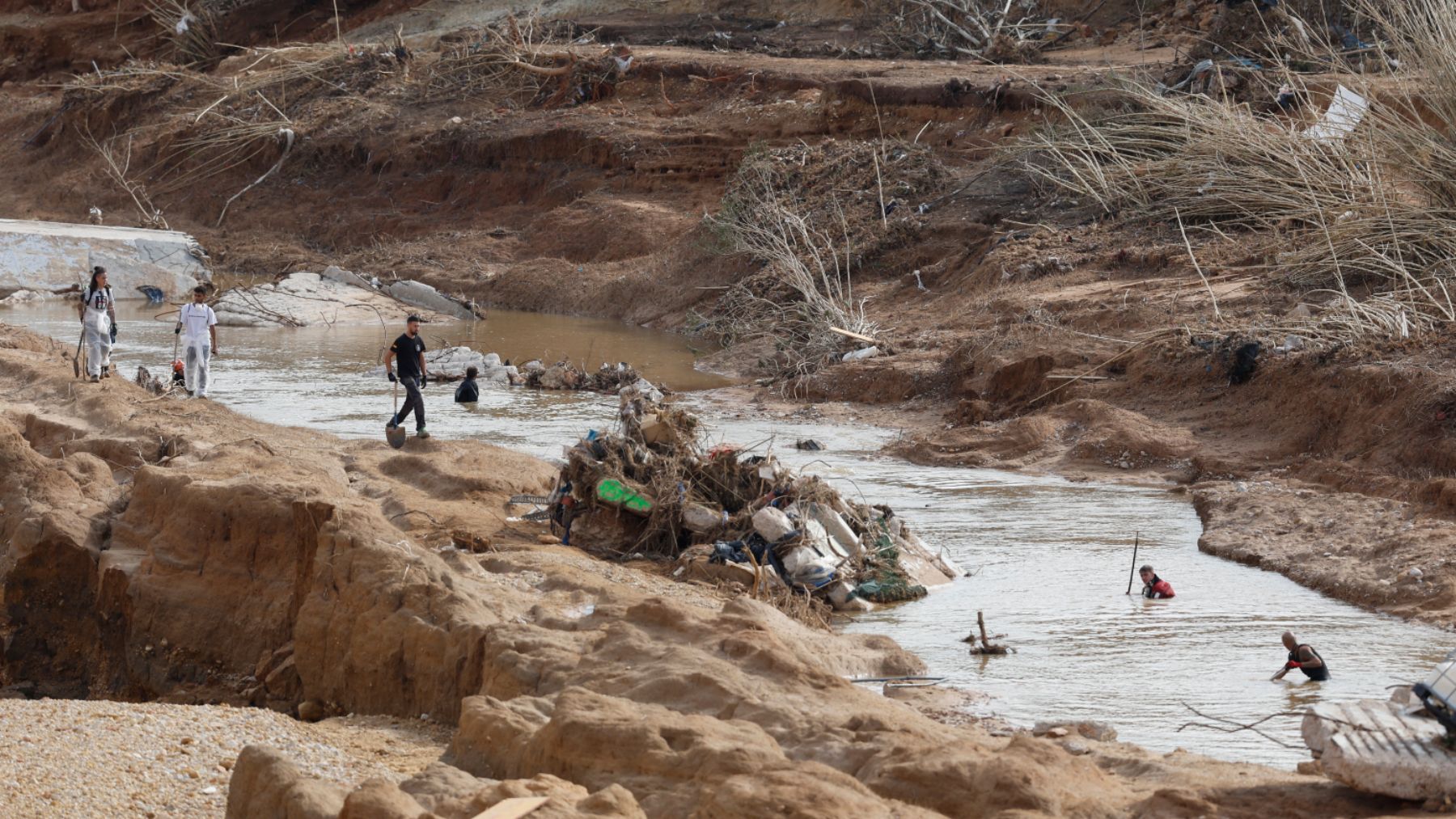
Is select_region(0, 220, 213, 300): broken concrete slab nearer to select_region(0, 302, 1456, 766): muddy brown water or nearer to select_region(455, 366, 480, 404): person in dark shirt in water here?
select_region(0, 302, 1456, 766): muddy brown water

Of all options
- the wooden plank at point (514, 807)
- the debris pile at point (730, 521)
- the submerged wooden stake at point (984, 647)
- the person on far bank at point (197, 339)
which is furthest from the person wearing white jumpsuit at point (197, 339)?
the wooden plank at point (514, 807)

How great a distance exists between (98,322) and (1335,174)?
11.2 metres

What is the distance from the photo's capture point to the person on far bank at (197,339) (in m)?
13.2

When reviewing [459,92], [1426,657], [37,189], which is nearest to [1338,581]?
[1426,657]

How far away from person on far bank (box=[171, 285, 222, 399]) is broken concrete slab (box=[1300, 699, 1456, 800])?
35.1 feet

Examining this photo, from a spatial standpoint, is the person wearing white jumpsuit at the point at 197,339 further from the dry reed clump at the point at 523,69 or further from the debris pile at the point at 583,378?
the dry reed clump at the point at 523,69

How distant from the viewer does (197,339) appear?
13336 millimetres

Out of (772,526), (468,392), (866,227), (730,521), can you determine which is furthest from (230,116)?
(772,526)

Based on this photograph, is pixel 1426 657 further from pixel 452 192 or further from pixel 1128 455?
pixel 452 192

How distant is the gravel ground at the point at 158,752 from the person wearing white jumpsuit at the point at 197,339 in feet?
23.5

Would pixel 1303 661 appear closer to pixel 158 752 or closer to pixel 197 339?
pixel 158 752

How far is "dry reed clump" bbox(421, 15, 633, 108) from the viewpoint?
94.4 feet

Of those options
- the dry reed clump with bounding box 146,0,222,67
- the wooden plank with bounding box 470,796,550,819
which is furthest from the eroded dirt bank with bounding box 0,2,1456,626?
the wooden plank with bounding box 470,796,550,819

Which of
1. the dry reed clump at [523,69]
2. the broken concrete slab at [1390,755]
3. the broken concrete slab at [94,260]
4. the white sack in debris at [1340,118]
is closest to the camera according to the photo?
the broken concrete slab at [1390,755]
